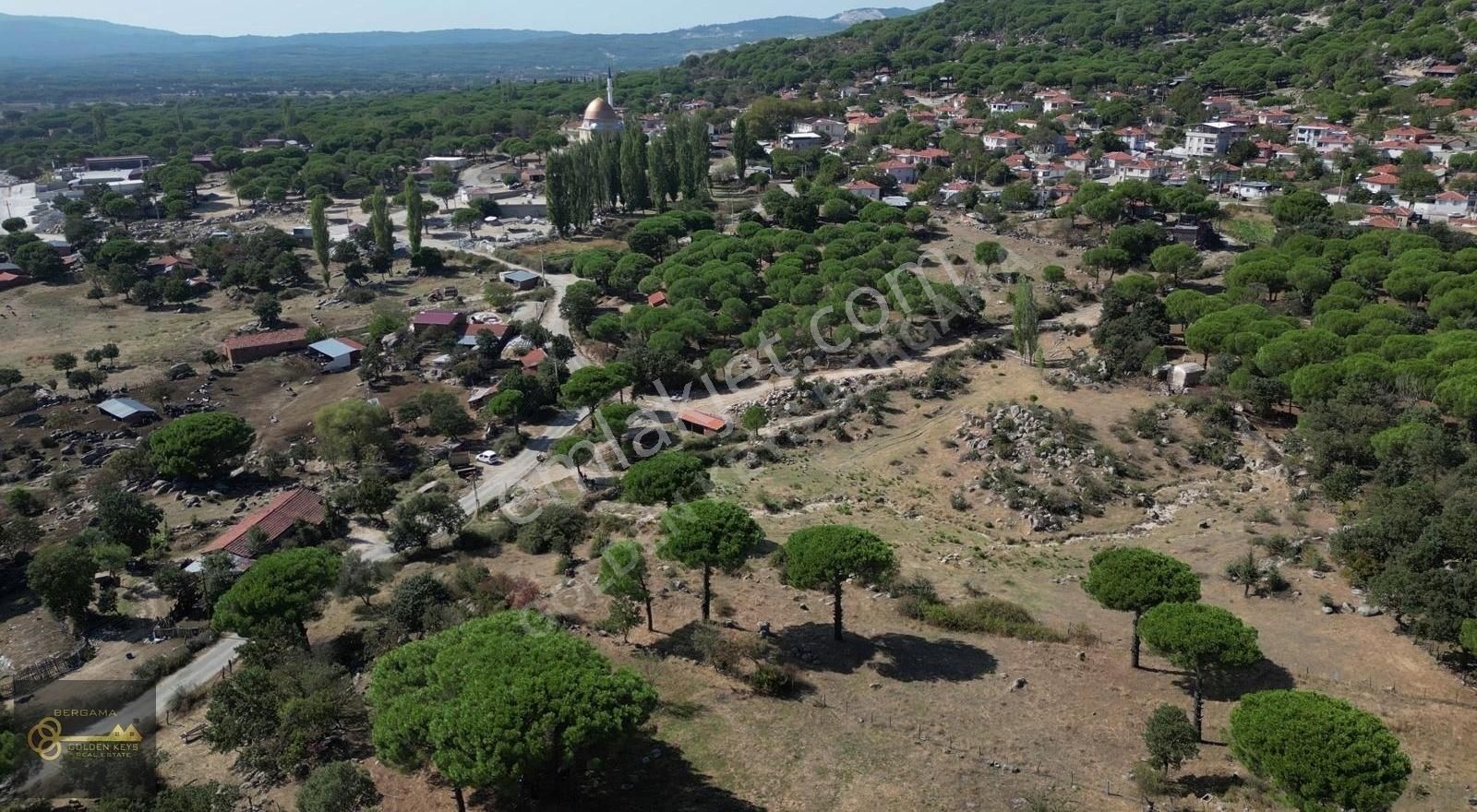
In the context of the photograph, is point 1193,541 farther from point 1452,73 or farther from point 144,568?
point 1452,73

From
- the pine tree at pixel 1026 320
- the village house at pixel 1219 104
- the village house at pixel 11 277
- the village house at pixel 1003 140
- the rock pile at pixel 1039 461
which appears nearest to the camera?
the rock pile at pixel 1039 461

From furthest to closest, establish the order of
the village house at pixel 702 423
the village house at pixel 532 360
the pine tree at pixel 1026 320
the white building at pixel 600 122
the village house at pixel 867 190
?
the white building at pixel 600 122 < the village house at pixel 867 190 < the village house at pixel 532 360 < the pine tree at pixel 1026 320 < the village house at pixel 702 423

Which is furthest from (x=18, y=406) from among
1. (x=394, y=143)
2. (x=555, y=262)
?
(x=394, y=143)

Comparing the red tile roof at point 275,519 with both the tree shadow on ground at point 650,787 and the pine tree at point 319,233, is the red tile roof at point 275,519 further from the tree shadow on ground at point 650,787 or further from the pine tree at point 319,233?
the pine tree at point 319,233

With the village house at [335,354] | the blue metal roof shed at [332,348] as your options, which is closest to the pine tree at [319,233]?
the village house at [335,354]

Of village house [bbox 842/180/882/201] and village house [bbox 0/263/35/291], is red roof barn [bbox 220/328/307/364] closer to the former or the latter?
village house [bbox 0/263/35/291]

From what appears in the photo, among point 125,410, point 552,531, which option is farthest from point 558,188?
point 552,531

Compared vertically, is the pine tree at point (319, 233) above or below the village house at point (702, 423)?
above

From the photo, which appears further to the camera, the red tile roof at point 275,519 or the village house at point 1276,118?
the village house at point 1276,118

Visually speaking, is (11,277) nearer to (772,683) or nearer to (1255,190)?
(772,683)
